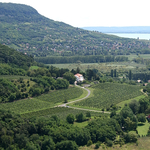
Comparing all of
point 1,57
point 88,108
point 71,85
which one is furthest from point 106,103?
point 1,57

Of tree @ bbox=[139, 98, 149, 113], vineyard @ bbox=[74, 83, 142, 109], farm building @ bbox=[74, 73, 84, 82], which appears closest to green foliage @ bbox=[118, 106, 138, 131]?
tree @ bbox=[139, 98, 149, 113]

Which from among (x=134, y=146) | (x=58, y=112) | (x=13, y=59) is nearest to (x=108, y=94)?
(x=58, y=112)

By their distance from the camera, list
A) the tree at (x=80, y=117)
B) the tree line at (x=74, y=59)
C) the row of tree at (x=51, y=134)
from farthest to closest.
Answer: the tree line at (x=74, y=59) < the tree at (x=80, y=117) < the row of tree at (x=51, y=134)

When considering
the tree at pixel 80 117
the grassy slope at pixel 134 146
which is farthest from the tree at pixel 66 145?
the tree at pixel 80 117

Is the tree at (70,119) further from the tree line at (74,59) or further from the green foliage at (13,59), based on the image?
the tree line at (74,59)

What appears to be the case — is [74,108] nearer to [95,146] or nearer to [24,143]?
[95,146]

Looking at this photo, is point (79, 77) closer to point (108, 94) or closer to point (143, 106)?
point (108, 94)
